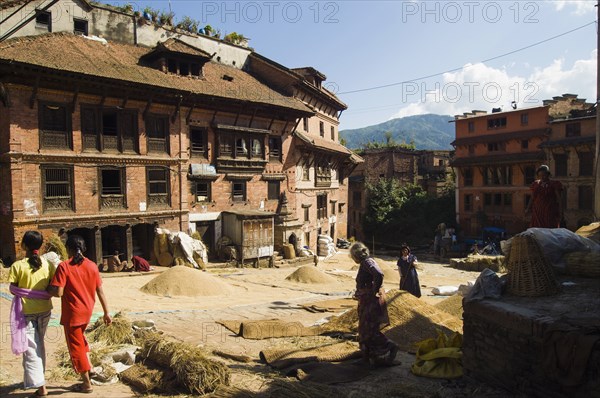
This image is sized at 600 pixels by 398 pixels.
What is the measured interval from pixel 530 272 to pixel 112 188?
19.3 metres

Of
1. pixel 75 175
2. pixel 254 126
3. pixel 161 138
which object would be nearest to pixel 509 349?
pixel 75 175

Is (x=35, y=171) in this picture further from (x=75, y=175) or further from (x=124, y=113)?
(x=124, y=113)

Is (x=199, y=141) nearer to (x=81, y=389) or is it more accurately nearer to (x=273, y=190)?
(x=273, y=190)

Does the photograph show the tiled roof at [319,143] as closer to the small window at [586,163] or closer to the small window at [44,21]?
the small window at [44,21]

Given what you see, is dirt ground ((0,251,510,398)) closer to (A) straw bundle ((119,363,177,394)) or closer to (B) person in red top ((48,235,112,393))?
(A) straw bundle ((119,363,177,394))

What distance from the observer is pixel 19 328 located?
218 inches

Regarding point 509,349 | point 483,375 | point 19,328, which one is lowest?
point 483,375

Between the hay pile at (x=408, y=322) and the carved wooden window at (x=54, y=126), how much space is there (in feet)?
51.7

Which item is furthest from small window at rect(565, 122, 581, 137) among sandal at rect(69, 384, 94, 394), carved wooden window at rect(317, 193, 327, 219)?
sandal at rect(69, 384, 94, 394)

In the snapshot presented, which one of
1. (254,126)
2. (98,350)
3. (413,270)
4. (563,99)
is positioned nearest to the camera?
(98,350)

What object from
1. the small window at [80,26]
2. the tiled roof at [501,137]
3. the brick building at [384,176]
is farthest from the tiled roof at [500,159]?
the small window at [80,26]

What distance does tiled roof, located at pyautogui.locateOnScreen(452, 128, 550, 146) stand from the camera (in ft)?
128

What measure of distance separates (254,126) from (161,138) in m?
6.55

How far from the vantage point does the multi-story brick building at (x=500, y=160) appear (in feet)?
129
